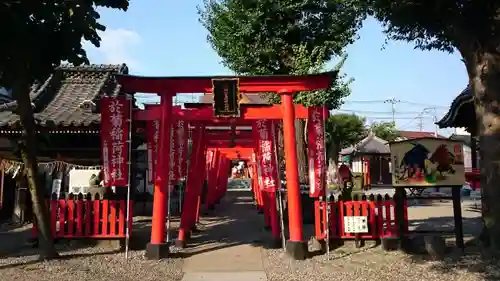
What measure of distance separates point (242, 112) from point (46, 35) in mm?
4029

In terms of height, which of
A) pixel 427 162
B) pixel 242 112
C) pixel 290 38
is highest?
pixel 290 38

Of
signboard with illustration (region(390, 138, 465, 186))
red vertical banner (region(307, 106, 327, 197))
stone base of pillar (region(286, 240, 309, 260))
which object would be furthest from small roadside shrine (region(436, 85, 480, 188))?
stone base of pillar (region(286, 240, 309, 260))

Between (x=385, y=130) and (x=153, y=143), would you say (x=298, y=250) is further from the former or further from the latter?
(x=385, y=130)

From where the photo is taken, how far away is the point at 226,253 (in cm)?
1085

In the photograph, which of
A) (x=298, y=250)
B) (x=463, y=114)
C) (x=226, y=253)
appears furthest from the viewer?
(x=463, y=114)

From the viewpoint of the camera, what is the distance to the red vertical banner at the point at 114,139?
34.3 ft

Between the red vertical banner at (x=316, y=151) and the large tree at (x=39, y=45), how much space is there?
4.43 metres

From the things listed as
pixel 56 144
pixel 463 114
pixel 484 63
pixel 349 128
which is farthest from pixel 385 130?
pixel 484 63

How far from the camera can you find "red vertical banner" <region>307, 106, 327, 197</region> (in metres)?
10.6

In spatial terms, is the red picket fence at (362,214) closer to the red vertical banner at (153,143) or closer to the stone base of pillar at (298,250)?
the stone base of pillar at (298,250)

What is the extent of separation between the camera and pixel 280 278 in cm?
837

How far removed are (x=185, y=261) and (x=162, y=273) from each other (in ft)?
4.14

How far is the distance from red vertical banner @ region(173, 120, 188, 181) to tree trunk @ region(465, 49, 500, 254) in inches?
246

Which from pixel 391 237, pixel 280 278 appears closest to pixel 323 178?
pixel 391 237
